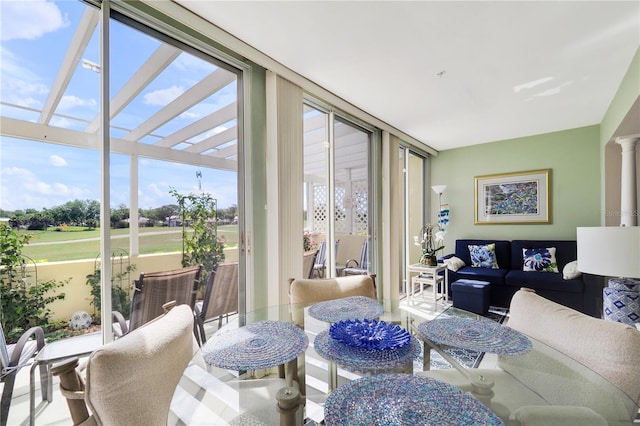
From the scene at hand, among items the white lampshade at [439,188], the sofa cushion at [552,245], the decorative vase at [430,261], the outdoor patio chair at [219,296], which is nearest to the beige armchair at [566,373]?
the outdoor patio chair at [219,296]

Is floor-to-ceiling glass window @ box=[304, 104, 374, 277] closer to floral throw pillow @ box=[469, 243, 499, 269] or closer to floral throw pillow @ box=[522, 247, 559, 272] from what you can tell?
floral throw pillow @ box=[469, 243, 499, 269]

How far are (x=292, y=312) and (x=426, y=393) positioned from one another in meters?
0.98

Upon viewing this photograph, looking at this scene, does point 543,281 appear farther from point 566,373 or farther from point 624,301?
point 566,373

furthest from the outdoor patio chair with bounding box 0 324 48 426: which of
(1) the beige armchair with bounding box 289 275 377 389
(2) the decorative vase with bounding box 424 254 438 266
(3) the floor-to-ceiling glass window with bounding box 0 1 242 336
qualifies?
(2) the decorative vase with bounding box 424 254 438 266

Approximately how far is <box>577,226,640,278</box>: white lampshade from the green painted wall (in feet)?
9.88

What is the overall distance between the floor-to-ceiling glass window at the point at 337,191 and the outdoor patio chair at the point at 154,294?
1388 mm

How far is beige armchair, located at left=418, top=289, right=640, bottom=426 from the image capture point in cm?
87

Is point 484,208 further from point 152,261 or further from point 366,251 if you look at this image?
point 152,261

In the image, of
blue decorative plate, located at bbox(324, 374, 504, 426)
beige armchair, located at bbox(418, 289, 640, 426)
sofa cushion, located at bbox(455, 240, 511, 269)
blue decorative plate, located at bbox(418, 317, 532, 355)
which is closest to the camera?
blue decorative plate, located at bbox(324, 374, 504, 426)

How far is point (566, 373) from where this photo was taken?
1108 mm

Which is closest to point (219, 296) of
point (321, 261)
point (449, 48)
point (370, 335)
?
point (321, 261)

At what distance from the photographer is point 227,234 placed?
2264 mm

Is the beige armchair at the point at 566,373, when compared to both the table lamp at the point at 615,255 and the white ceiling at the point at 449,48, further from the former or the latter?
the white ceiling at the point at 449,48

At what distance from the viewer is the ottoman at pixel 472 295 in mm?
3574
